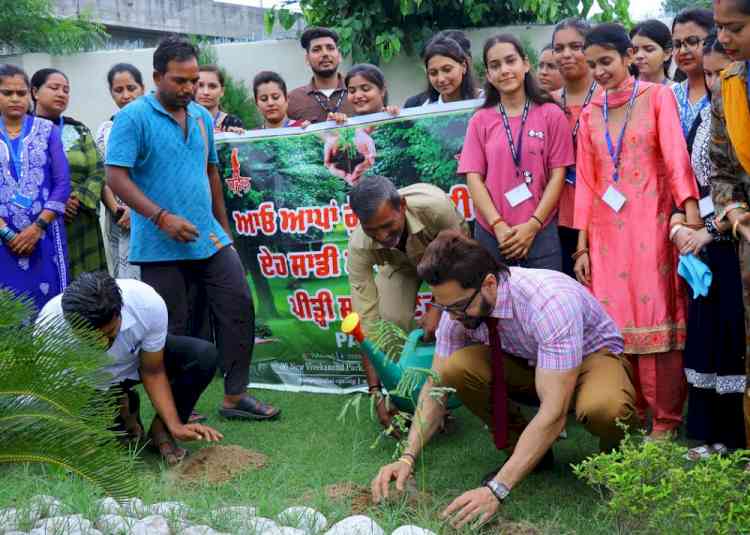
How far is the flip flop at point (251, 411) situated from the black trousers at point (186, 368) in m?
0.48

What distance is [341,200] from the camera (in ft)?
17.7

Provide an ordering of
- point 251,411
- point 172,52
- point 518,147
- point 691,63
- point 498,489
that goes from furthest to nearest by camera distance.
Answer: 1. point 251,411
2. point 172,52
3. point 518,147
4. point 691,63
5. point 498,489

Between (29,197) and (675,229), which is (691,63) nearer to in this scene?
(675,229)

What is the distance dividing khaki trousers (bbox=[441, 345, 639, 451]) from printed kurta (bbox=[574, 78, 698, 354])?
44cm

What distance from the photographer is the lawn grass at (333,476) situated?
3178 millimetres

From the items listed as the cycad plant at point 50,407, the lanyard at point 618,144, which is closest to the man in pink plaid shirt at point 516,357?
the lanyard at point 618,144

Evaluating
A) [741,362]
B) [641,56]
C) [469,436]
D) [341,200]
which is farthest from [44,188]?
[741,362]

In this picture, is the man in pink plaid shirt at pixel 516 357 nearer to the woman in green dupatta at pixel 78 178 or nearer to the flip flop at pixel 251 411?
the flip flop at pixel 251 411

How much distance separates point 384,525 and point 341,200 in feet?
8.83

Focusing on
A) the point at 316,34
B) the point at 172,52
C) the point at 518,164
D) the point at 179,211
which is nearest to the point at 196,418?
the point at 179,211

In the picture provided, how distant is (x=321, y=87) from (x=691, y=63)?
106 inches

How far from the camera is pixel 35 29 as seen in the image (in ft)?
36.5

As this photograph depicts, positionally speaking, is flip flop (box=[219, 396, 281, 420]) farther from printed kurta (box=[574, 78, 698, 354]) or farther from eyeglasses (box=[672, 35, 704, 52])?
eyeglasses (box=[672, 35, 704, 52])

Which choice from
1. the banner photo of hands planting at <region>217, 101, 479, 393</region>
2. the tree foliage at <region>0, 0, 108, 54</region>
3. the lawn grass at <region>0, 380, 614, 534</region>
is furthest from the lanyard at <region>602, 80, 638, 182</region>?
the tree foliage at <region>0, 0, 108, 54</region>
